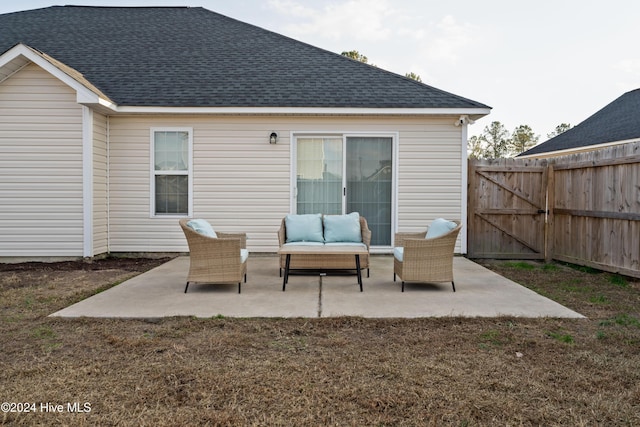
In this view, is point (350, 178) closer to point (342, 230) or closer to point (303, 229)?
point (342, 230)

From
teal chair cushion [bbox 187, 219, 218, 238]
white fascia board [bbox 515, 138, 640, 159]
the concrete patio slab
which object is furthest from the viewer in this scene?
white fascia board [bbox 515, 138, 640, 159]

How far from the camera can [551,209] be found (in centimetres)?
816

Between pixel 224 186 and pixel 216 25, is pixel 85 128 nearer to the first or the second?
pixel 224 186

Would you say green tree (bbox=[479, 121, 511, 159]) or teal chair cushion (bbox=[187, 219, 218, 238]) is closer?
teal chair cushion (bbox=[187, 219, 218, 238])

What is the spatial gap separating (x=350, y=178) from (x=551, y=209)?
151 inches

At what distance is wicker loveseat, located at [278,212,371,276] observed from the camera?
6141 mm

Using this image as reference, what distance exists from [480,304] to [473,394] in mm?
2247

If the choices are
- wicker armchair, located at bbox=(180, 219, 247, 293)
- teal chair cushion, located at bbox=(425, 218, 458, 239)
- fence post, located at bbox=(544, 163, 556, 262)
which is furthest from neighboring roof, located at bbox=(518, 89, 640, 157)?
wicker armchair, located at bbox=(180, 219, 247, 293)

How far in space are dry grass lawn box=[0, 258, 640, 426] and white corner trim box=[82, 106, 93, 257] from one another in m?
3.08

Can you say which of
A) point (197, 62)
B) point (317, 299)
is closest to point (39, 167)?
point (197, 62)

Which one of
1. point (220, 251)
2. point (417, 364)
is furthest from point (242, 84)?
point (417, 364)

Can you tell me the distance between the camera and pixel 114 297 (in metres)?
4.92

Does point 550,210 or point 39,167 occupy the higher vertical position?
point 39,167

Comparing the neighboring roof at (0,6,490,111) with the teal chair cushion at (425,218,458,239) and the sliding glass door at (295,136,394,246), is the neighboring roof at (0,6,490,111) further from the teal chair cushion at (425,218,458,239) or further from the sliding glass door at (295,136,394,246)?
the teal chair cushion at (425,218,458,239)
